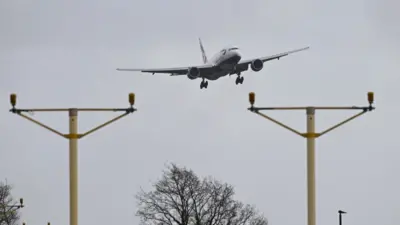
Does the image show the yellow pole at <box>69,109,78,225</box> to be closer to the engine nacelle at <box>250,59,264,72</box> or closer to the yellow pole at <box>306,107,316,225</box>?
the yellow pole at <box>306,107,316,225</box>

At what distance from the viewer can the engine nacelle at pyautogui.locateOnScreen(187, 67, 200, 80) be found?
13575 centimetres

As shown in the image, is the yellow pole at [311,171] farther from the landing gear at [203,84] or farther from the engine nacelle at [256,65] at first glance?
the landing gear at [203,84]

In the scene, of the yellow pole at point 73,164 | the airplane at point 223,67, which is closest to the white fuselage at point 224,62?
the airplane at point 223,67

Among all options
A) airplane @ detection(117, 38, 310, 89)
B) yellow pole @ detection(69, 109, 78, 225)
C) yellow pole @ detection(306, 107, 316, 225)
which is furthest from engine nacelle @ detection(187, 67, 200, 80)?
yellow pole @ detection(306, 107, 316, 225)

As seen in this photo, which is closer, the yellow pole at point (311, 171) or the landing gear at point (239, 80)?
the yellow pole at point (311, 171)

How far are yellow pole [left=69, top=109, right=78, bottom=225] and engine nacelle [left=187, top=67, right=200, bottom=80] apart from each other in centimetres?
8829

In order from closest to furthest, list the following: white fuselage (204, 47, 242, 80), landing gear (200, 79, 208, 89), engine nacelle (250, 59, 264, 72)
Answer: white fuselage (204, 47, 242, 80), engine nacelle (250, 59, 264, 72), landing gear (200, 79, 208, 89)

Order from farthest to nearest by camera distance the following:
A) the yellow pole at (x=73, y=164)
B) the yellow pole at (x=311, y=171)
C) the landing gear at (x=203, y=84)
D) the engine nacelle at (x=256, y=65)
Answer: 1. the landing gear at (x=203, y=84)
2. the engine nacelle at (x=256, y=65)
3. the yellow pole at (x=73, y=164)
4. the yellow pole at (x=311, y=171)

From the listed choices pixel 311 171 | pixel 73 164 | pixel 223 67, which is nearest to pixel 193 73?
pixel 223 67

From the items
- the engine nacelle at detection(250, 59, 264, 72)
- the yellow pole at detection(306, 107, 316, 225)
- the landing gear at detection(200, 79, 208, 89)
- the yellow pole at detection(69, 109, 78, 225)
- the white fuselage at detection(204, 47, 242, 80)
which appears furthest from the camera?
the landing gear at detection(200, 79, 208, 89)

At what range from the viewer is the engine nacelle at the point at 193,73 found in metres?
136

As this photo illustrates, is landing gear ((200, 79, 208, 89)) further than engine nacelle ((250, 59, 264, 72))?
Yes

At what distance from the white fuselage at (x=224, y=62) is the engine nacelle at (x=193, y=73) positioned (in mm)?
2183

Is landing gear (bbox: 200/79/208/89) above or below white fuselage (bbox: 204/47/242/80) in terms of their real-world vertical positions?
below
